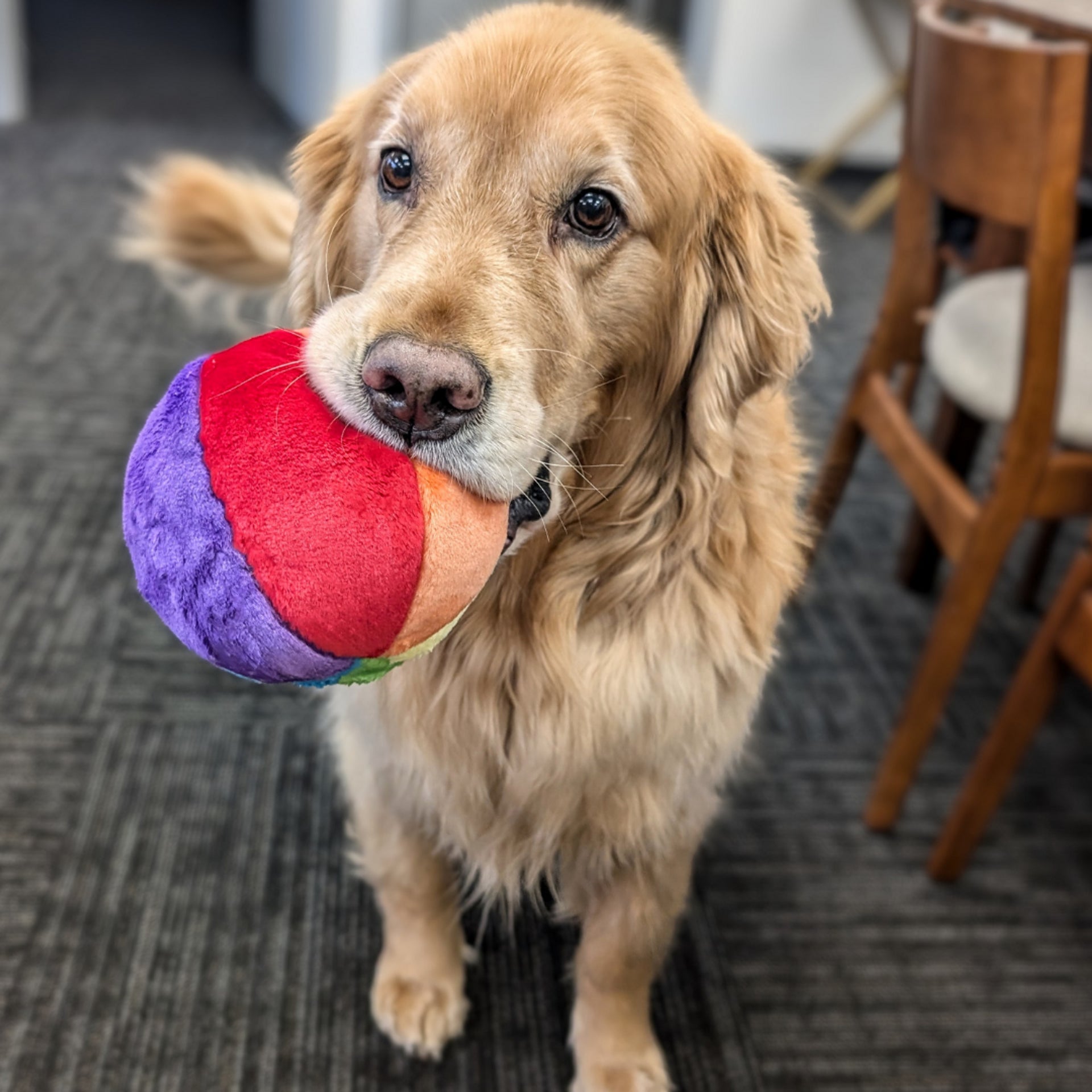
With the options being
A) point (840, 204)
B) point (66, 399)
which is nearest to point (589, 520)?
point (66, 399)

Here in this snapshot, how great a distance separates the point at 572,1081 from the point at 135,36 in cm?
695

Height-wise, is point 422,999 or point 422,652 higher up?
point 422,652

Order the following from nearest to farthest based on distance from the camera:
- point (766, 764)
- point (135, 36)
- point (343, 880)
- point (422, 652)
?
point (422, 652)
point (343, 880)
point (766, 764)
point (135, 36)

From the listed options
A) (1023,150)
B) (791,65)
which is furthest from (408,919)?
(791,65)

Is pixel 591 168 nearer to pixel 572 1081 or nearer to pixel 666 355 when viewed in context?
pixel 666 355

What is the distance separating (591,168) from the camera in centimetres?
95

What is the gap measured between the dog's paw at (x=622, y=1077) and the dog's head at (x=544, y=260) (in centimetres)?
74

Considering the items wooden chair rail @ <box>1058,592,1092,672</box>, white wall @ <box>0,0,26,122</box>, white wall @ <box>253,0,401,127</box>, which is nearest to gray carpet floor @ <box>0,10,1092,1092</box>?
wooden chair rail @ <box>1058,592,1092,672</box>

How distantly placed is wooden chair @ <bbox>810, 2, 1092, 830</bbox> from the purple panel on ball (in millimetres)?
1084

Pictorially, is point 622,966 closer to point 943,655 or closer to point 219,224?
point 943,655

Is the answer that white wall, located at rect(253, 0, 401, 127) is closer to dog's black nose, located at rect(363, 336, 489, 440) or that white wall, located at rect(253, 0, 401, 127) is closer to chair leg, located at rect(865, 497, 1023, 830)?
chair leg, located at rect(865, 497, 1023, 830)

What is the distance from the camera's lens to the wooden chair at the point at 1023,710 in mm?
1424

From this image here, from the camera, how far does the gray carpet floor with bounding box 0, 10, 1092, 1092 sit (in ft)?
4.38

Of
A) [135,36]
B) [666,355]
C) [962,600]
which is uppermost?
[666,355]
